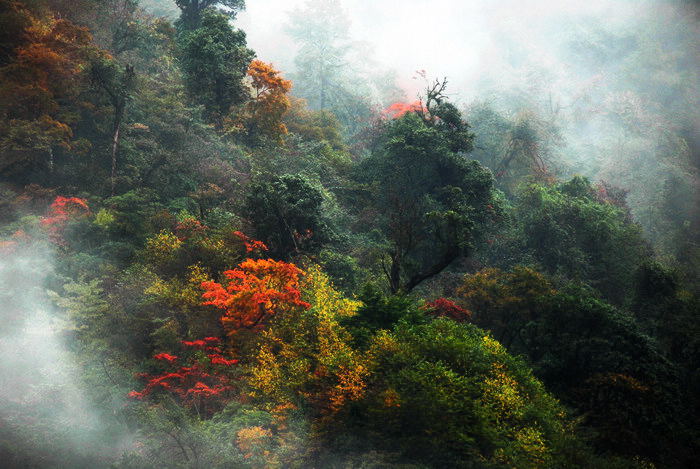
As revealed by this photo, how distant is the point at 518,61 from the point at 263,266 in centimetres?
6443

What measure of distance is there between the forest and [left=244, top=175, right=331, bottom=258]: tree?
0.37 ft

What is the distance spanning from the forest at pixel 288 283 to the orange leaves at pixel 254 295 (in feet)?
0.29

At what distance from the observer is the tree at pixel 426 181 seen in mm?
27703

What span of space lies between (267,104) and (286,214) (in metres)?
12.1

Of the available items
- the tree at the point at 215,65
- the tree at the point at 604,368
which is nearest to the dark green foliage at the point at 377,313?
the tree at the point at 604,368

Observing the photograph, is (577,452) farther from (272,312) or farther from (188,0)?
(188,0)

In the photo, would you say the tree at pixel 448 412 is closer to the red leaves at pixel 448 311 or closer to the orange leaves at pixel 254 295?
the orange leaves at pixel 254 295

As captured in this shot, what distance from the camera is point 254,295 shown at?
15.4 meters

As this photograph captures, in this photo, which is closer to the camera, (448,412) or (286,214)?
(448,412)

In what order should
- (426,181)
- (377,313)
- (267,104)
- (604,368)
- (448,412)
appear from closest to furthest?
(448,412) < (377,313) < (604,368) < (267,104) < (426,181)

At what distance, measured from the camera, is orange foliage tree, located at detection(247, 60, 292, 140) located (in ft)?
97.8

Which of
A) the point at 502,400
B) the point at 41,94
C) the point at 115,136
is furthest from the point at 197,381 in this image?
the point at 41,94

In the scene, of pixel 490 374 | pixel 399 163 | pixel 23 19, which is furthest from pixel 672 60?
pixel 23 19

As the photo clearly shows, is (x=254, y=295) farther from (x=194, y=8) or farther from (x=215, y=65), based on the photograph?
(x=194, y=8)
